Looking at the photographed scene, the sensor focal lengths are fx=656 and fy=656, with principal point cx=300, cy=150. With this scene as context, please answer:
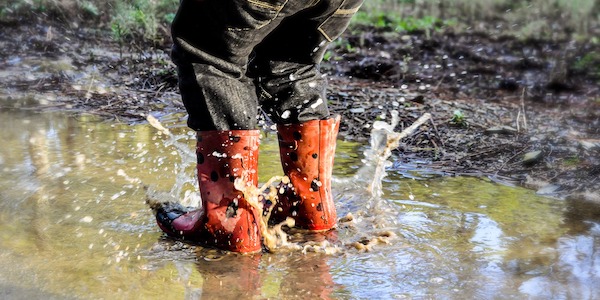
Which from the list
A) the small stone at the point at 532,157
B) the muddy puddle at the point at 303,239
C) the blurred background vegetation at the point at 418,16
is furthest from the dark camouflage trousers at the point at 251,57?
the blurred background vegetation at the point at 418,16

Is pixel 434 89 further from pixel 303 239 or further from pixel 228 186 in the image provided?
pixel 228 186

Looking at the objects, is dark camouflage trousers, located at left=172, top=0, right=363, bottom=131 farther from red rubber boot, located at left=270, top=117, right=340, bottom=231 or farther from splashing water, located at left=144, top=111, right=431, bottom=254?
splashing water, located at left=144, top=111, right=431, bottom=254

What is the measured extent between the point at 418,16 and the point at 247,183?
22.3 ft

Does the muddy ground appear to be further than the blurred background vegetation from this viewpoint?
No

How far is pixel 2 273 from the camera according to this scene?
208cm

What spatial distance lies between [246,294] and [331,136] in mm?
806

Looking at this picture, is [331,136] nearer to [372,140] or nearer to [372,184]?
[372,184]

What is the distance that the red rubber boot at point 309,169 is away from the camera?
2.51 m

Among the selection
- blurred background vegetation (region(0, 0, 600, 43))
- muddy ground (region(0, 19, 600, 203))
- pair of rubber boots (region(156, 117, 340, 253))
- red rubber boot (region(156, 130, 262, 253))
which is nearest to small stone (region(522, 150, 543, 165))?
muddy ground (region(0, 19, 600, 203))

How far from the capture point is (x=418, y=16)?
28.2 ft

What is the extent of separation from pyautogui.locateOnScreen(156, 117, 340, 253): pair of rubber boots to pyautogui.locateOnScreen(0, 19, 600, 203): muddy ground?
3.54 ft

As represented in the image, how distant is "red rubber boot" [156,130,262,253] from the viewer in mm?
2275

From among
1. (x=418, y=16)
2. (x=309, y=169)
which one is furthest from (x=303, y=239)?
(x=418, y=16)

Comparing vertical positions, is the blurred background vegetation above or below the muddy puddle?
above
